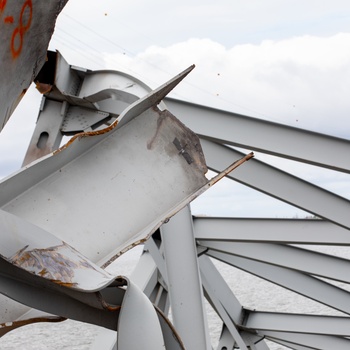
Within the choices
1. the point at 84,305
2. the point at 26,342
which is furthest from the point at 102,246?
the point at 26,342

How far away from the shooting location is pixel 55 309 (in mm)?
3904

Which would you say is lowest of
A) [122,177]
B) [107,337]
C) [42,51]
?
[42,51]

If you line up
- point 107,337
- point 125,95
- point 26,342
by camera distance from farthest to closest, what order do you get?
point 26,342
point 107,337
point 125,95

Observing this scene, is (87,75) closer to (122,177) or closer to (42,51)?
(122,177)

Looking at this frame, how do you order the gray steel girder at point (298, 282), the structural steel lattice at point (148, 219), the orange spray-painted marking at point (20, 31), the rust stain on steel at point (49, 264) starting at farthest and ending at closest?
the gray steel girder at point (298, 282)
the structural steel lattice at point (148, 219)
the rust stain on steel at point (49, 264)
the orange spray-painted marking at point (20, 31)

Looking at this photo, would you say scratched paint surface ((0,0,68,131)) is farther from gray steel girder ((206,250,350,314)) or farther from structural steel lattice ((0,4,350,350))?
gray steel girder ((206,250,350,314))

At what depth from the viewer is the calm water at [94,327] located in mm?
31328

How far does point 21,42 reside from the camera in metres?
3.55

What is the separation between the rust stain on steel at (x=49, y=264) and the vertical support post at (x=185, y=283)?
4.51 meters

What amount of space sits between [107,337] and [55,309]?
600cm

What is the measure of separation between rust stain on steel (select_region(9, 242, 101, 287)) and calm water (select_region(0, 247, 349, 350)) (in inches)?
985

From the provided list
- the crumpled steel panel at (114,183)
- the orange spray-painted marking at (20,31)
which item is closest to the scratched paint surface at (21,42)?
the orange spray-painted marking at (20,31)

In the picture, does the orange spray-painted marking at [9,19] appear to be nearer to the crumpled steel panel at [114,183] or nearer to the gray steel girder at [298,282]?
the crumpled steel panel at [114,183]

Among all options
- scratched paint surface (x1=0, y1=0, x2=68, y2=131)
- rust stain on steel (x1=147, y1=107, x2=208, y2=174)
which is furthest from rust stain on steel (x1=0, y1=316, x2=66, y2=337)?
rust stain on steel (x1=147, y1=107, x2=208, y2=174)
